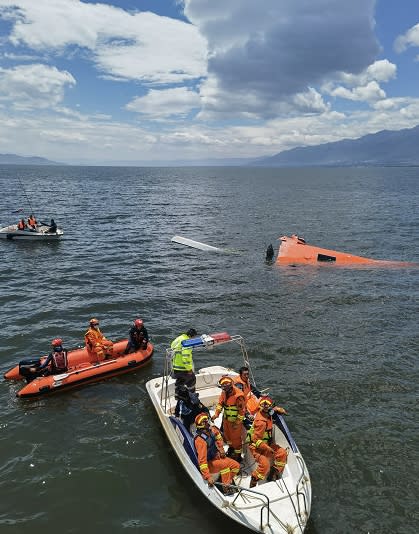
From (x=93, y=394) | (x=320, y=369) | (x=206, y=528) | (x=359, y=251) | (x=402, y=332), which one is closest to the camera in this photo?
(x=206, y=528)

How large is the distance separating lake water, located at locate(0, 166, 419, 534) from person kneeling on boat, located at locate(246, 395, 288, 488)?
53.2 inches

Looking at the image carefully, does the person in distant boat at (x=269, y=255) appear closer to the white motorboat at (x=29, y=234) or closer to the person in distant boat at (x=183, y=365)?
the white motorboat at (x=29, y=234)

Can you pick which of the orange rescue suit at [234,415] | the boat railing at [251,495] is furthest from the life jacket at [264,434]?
the boat railing at [251,495]

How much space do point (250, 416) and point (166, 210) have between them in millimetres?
55444

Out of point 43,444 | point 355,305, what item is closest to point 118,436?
point 43,444

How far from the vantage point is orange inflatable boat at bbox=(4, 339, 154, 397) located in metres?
14.5

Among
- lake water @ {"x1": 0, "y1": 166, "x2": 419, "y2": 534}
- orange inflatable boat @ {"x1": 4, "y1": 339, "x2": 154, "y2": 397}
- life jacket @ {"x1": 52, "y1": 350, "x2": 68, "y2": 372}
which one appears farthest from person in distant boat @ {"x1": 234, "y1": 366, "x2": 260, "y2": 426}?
life jacket @ {"x1": 52, "y1": 350, "x2": 68, "y2": 372}

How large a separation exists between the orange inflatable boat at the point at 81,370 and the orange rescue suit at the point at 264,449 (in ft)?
24.2

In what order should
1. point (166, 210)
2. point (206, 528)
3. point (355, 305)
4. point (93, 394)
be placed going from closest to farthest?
point (206, 528), point (93, 394), point (355, 305), point (166, 210)

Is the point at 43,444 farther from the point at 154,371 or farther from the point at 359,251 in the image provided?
the point at 359,251

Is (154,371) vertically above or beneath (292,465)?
beneath

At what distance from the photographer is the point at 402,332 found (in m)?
19.8

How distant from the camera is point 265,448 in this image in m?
10.0

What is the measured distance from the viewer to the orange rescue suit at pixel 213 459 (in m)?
9.70
